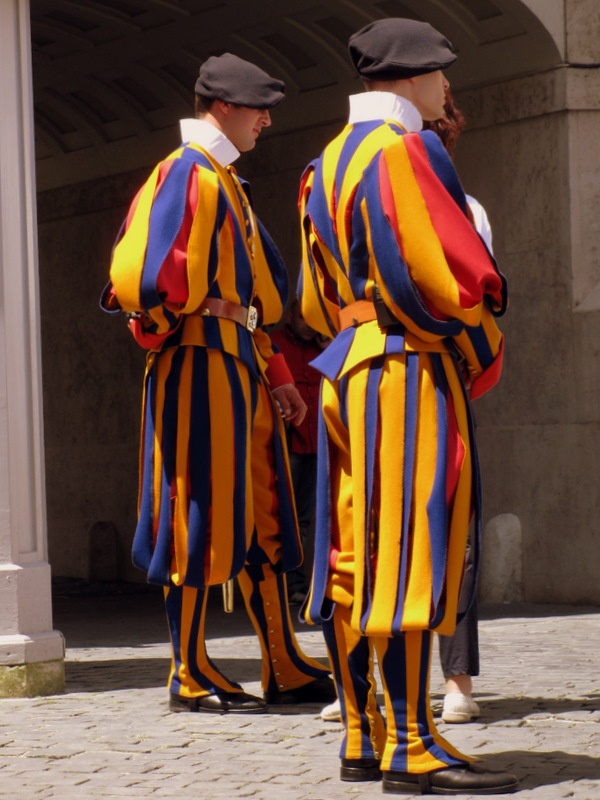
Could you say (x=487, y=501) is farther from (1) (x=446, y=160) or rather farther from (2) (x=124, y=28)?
(1) (x=446, y=160)

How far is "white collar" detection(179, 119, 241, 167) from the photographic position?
4.98 metres

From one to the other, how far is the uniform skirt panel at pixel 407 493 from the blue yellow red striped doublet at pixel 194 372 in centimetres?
112

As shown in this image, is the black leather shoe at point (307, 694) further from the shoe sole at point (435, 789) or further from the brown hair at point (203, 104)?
the brown hair at point (203, 104)

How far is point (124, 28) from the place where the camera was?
8953 millimetres

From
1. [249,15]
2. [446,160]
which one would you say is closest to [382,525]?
[446,160]

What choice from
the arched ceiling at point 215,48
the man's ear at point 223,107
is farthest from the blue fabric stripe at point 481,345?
the arched ceiling at point 215,48

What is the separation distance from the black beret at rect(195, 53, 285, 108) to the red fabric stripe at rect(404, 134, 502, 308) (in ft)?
4.81

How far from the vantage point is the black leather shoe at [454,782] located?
3553 millimetres

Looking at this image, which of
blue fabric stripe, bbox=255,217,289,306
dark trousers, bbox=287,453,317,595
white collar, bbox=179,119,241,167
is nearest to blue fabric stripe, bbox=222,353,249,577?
blue fabric stripe, bbox=255,217,289,306

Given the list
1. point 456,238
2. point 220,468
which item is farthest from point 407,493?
point 220,468

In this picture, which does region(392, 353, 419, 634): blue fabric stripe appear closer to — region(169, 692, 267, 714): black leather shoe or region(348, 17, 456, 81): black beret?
region(348, 17, 456, 81): black beret

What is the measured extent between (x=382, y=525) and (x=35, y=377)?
2.10 metres

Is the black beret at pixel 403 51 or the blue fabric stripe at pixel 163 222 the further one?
the blue fabric stripe at pixel 163 222

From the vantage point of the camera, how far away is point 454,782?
3.55m
